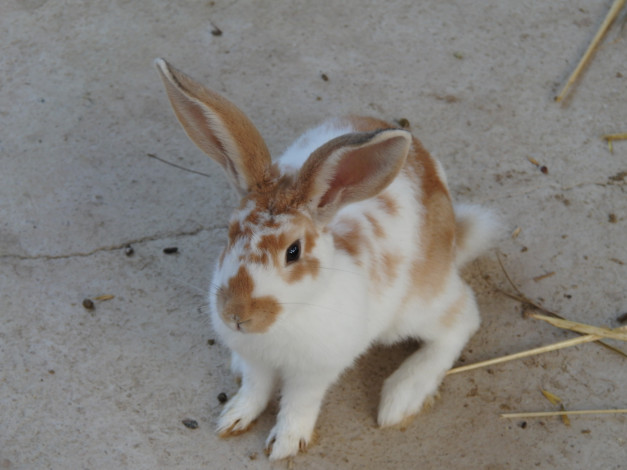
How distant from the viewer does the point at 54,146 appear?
3.57 metres

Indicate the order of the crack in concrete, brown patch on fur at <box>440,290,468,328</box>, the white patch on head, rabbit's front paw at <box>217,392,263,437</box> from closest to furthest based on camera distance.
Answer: the white patch on head → rabbit's front paw at <box>217,392,263,437</box> → brown patch on fur at <box>440,290,468,328</box> → the crack in concrete

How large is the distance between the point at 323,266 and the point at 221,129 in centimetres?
53

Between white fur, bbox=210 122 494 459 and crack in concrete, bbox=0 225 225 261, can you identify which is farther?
crack in concrete, bbox=0 225 225 261

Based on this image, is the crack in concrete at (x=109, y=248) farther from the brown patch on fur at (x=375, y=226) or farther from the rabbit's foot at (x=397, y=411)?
the rabbit's foot at (x=397, y=411)

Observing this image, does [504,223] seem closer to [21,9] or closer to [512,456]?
[512,456]

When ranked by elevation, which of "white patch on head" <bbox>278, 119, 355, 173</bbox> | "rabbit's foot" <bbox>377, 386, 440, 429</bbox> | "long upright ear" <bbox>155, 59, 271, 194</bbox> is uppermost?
"long upright ear" <bbox>155, 59, 271, 194</bbox>

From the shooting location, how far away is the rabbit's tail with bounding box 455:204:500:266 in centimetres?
300

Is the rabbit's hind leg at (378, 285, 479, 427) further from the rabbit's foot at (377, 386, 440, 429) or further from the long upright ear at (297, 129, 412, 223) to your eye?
the long upright ear at (297, 129, 412, 223)

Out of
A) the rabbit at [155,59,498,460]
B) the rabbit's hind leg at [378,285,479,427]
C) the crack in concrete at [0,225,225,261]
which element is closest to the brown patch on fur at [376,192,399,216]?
the rabbit at [155,59,498,460]

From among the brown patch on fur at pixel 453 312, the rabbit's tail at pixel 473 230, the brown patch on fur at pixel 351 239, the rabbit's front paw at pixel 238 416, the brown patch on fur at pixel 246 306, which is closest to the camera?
the brown patch on fur at pixel 246 306

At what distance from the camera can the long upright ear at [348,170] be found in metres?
1.98

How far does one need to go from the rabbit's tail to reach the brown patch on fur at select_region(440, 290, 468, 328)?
0.28m

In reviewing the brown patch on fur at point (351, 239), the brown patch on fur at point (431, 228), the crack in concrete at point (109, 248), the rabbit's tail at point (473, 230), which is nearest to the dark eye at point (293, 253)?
the brown patch on fur at point (351, 239)

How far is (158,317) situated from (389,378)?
1.01 metres
